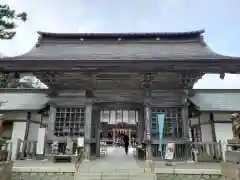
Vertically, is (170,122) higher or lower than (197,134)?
higher

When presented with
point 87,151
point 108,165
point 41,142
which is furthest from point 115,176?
point 41,142

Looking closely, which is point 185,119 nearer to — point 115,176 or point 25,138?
point 115,176

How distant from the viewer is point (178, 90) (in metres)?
9.99

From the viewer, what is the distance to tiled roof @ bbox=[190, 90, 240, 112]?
10879 mm

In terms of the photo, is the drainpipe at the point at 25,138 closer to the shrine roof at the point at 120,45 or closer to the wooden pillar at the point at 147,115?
the shrine roof at the point at 120,45

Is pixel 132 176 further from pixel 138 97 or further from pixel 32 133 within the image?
pixel 32 133

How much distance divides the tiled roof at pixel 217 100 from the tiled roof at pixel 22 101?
8.87 meters

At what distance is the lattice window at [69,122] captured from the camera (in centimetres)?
988

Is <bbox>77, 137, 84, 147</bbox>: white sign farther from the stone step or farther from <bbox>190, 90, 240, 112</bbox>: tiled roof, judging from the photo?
<bbox>190, 90, 240, 112</bbox>: tiled roof

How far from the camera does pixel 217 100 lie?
12055 millimetres

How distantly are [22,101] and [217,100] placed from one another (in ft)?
39.0

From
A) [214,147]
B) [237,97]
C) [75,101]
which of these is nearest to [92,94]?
[75,101]

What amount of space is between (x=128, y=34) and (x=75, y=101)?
5.38 meters

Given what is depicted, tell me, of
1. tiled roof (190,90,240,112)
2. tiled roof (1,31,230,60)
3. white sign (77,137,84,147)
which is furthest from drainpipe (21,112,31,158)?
tiled roof (190,90,240,112)
